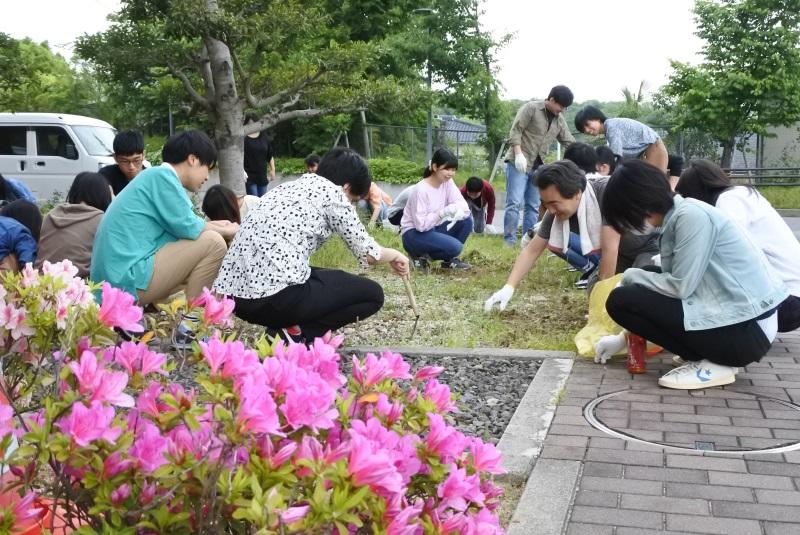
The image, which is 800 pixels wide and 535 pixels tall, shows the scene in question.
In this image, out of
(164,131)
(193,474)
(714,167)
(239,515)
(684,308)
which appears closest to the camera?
(239,515)

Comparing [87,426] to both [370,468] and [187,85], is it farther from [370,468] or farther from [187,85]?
[187,85]

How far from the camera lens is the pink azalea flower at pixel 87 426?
1.30 meters

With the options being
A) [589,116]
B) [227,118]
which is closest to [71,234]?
[589,116]

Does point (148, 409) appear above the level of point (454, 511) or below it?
above

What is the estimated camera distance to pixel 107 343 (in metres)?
1.67

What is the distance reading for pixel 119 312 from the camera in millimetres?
1647

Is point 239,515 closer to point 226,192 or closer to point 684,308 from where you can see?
point 684,308

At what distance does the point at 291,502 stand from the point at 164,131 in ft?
99.3

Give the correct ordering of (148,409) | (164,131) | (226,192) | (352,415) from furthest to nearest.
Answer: (164,131) < (226,192) < (352,415) < (148,409)

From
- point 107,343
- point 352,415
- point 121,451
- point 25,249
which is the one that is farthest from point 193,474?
point 25,249

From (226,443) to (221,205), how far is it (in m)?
4.66

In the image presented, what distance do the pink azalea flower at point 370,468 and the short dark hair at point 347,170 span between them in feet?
10.7

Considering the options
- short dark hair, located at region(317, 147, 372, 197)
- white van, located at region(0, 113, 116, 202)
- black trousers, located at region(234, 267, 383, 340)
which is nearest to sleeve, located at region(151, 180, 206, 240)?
black trousers, located at region(234, 267, 383, 340)

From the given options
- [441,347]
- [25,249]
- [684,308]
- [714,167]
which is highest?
[714,167]
